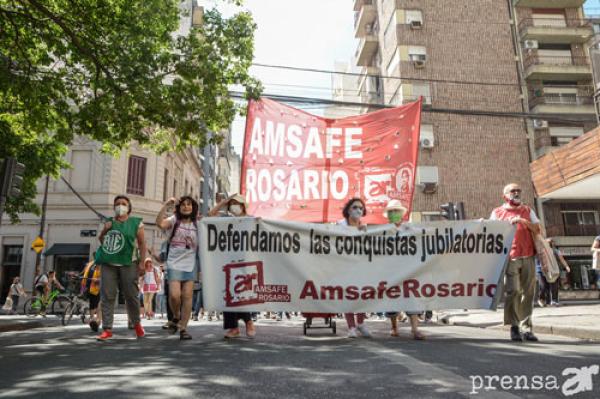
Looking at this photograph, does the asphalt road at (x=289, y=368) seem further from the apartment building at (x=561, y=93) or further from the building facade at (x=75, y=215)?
the apartment building at (x=561, y=93)

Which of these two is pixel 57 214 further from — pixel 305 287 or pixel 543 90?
pixel 543 90

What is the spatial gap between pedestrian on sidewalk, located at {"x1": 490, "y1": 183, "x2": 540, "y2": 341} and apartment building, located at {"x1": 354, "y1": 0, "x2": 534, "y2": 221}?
22.4 metres

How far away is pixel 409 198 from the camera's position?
8.14 meters

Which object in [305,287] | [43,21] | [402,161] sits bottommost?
[305,287]

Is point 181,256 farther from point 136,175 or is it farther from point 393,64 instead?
point 393,64

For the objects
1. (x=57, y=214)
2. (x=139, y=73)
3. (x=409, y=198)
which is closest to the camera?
(x=409, y=198)

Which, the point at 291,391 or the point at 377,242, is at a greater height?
the point at 377,242

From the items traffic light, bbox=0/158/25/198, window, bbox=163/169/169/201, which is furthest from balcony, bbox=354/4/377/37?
traffic light, bbox=0/158/25/198

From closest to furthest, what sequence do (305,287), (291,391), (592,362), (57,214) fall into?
(291,391) < (592,362) < (305,287) < (57,214)

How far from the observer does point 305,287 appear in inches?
259

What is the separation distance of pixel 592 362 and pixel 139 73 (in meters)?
8.77

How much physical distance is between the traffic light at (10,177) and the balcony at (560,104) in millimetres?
29805

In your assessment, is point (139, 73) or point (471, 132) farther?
point (471, 132)

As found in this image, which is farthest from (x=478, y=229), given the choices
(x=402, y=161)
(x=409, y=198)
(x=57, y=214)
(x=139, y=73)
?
(x=57, y=214)
